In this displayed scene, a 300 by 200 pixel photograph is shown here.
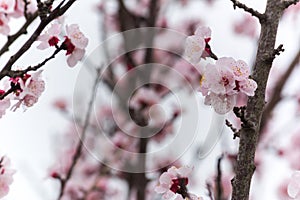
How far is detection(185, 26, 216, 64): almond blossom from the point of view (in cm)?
137

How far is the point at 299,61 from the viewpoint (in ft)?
11.5

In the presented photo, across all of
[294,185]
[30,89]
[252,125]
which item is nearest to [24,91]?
[30,89]

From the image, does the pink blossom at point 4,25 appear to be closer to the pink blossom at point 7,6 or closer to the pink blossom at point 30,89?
the pink blossom at point 7,6

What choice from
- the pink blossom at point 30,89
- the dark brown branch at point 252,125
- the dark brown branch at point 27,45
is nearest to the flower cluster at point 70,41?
the pink blossom at point 30,89

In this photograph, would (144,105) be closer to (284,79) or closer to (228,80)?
(284,79)

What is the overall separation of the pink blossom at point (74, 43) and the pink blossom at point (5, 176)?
0.32 meters

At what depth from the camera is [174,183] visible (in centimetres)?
135

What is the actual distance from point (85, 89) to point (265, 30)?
91.2 inches

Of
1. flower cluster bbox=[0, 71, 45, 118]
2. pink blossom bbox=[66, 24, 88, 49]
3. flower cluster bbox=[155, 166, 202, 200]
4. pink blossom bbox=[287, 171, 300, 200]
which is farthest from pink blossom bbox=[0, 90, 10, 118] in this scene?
pink blossom bbox=[287, 171, 300, 200]

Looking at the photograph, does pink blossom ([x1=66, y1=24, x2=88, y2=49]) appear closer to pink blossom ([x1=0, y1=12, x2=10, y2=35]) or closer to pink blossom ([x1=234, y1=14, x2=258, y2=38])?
pink blossom ([x1=0, y1=12, x2=10, y2=35])

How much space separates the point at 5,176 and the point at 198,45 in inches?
24.4

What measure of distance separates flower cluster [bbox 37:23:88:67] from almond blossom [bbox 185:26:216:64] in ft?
0.91

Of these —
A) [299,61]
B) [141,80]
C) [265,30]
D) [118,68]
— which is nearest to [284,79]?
[299,61]

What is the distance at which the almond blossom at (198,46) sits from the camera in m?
1.37
